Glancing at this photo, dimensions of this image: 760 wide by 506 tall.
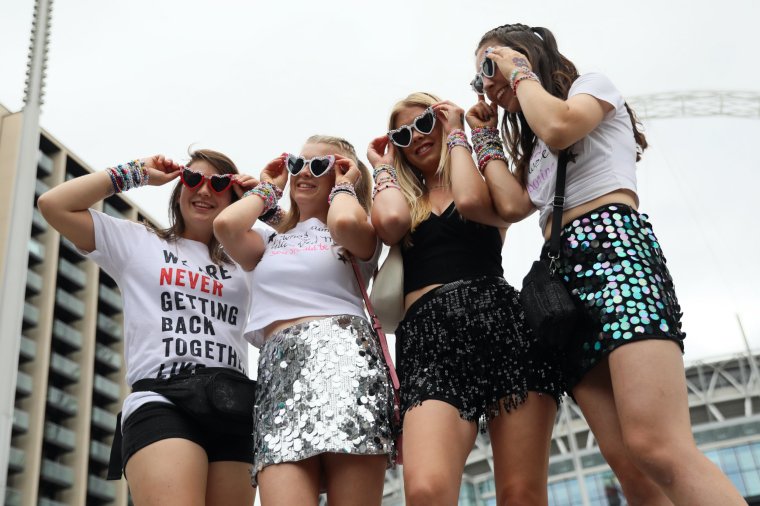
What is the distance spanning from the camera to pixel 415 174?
3951 mm

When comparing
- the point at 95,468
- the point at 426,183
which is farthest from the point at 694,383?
the point at 426,183

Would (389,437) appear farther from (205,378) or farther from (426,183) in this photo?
(426,183)

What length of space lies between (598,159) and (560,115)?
25 centimetres

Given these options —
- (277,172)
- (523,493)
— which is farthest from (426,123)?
(523,493)

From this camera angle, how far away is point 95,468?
46.6m

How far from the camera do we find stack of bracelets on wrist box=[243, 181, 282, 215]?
3852 mm

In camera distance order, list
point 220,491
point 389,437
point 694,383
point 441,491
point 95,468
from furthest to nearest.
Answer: point 694,383, point 95,468, point 220,491, point 389,437, point 441,491

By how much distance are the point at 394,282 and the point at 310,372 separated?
548 mm

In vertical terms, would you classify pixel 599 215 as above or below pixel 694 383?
below

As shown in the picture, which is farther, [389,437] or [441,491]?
[389,437]

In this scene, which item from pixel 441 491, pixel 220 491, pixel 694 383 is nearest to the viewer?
pixel 441 491

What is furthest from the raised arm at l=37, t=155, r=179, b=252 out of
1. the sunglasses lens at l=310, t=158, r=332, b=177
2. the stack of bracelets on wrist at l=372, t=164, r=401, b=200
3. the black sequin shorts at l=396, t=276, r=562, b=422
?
the black sequin shorts at l=396, t=276, r=562, b=422

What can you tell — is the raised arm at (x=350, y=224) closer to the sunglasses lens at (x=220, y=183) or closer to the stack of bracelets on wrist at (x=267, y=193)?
the stack of bracelets on wrist at (x=267, y=193)

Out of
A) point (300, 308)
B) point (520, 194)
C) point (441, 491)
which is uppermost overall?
point (520, 194)
